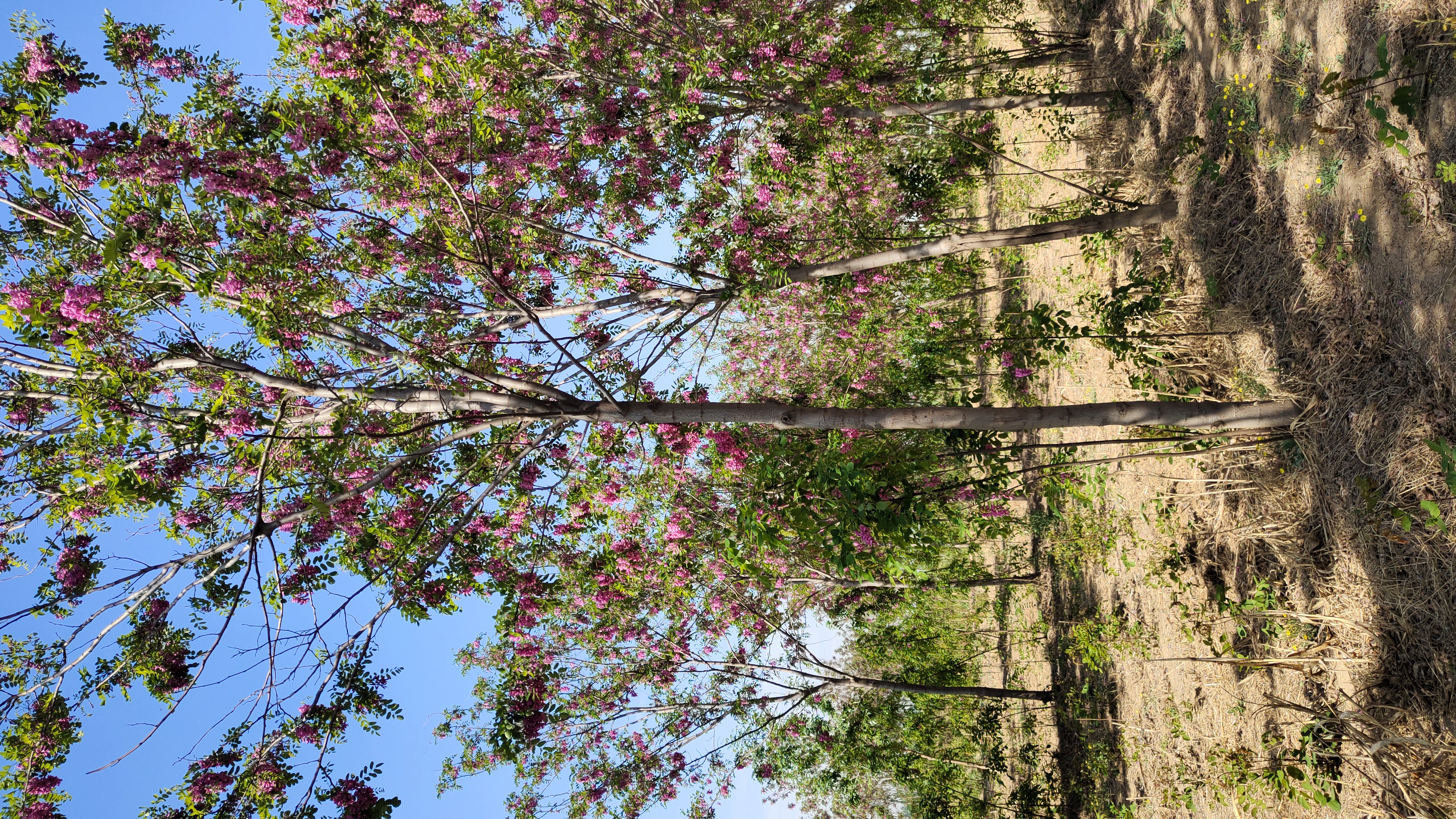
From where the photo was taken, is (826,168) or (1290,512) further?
(826,168)

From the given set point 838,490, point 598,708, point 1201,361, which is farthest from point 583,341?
point 1201,361

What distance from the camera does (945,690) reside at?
29.8ft

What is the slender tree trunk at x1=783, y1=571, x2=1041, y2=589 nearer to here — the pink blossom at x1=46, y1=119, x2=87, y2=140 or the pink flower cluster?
the pink flower cluster

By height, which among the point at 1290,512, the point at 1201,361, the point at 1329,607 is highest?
the point at 1201,361

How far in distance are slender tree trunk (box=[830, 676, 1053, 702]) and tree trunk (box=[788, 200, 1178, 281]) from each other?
5.21m

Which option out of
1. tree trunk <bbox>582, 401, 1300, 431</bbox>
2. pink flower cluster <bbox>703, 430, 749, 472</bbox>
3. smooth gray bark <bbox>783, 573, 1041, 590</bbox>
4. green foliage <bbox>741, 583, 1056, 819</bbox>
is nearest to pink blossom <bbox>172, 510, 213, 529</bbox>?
tree trunk <bbox>582, 401, 1300, 431</bbox>

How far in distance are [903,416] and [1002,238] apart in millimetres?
2885

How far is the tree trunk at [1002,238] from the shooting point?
6.31m

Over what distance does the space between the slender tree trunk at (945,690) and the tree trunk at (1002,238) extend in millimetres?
5212

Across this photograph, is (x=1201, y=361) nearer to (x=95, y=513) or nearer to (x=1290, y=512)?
(x=1290, y=512)

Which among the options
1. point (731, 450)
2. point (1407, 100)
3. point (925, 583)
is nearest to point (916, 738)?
point (925, 583)

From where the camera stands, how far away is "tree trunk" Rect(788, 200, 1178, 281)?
6.31 m

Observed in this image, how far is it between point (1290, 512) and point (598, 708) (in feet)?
24.2

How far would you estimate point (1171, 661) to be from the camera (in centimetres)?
674
